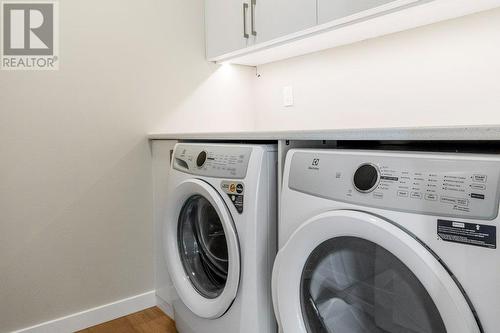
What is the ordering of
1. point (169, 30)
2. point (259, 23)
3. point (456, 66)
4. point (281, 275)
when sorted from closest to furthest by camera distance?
1. point (281, 275)
2. point (456, 66)
3. point (259, 23)
4. point (169, 30)

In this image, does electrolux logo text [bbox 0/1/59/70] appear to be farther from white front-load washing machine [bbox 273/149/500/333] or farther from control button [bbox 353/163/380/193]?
control button [bbox 353/163/380/193]

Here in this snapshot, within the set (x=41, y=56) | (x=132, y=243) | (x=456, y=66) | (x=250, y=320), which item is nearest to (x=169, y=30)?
(x=41, y=56)

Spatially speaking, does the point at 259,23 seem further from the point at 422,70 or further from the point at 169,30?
the point at 422,70

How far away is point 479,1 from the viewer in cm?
123

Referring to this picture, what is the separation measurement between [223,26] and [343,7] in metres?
0.77

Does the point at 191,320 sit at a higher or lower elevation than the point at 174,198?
lower

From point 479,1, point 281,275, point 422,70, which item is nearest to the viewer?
point 281,275

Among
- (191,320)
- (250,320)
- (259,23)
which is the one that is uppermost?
(259,23)

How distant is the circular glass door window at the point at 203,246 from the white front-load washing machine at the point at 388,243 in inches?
17.1

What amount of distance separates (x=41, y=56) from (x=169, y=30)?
649mm

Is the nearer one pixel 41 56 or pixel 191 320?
pixel 191 320

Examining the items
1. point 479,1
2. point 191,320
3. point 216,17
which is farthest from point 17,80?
point 479,1

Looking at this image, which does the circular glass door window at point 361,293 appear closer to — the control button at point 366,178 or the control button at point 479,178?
the control button at point 366,178

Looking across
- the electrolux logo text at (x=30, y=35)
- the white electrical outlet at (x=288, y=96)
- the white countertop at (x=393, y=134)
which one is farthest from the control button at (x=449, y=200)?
the electrolux logo text at (x=30, y=35)
